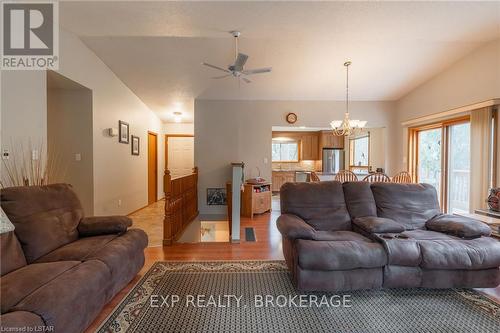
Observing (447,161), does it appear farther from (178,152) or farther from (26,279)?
(178,152)

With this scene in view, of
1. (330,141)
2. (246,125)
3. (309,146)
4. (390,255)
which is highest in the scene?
(246,125)

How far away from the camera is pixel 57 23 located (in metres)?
3.06

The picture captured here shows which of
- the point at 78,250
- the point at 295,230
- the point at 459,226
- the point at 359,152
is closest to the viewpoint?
the point at 78,250

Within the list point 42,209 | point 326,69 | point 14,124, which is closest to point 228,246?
point 42,209

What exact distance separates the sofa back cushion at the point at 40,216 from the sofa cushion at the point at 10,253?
0.21 ft

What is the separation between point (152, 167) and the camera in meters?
6.81

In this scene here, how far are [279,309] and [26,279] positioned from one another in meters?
1.82

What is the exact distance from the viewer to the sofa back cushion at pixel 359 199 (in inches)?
108

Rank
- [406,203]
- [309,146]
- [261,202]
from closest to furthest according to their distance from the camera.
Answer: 1. [406,203]
2. [261,202]
3. [309,146]

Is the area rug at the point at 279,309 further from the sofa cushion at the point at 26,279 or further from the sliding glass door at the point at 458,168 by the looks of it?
the sliding glass door at the point at 458,168

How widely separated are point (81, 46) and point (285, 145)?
21.6 feet

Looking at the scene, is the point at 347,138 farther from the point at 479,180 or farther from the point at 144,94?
the point at 144,94

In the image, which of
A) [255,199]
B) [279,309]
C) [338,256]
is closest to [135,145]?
[255,199]

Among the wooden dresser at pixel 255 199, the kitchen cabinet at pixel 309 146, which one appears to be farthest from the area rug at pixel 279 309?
the kitchen cabinet at pixel 309 146
